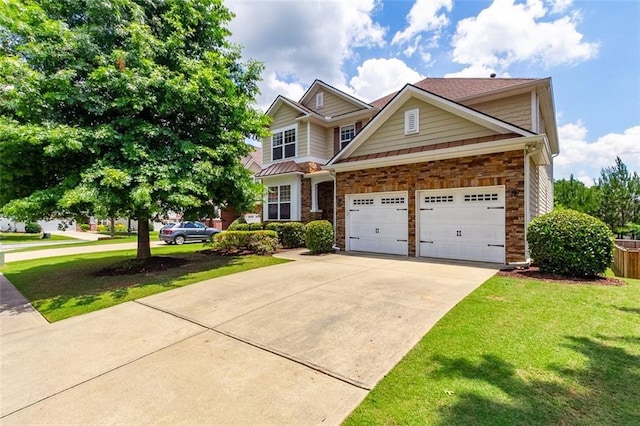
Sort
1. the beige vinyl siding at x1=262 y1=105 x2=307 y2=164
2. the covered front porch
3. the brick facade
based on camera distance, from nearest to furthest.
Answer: the brick facade
the covered front porch
the beige vinyl siding at x1=262 y1=105 x2=307 y2=164

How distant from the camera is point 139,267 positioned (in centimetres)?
967

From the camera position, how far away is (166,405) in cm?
282

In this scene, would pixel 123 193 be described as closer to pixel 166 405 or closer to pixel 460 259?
pixel 166 405

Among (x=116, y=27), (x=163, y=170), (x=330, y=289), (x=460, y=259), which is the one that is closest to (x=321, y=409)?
(x=330, y=289)

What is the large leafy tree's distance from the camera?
6953 millimetres

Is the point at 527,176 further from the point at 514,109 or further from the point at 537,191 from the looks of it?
the point at 514,109

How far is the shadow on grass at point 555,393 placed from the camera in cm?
245

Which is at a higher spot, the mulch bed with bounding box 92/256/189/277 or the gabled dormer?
the gabled dormer

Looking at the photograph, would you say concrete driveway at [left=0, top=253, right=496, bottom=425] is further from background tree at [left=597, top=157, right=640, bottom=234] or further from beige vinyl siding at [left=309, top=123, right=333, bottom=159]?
background tree at [left=597, top=157, right=640, bottom=234]

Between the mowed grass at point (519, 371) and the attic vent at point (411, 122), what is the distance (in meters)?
7.43

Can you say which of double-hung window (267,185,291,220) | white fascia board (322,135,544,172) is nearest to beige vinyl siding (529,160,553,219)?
white fascia board (322,135,544,172)

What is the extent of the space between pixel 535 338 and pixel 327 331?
106 inches

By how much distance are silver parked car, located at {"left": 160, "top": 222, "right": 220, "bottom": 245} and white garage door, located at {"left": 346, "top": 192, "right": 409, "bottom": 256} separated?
1175 cm

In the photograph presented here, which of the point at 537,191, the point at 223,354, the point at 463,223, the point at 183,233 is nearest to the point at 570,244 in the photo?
the point at 463,223
